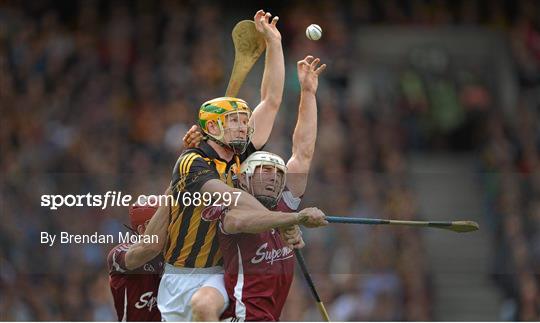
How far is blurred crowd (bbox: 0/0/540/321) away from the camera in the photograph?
37.8 ft

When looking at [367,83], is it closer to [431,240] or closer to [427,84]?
[427,84]

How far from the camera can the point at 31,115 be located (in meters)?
14.7

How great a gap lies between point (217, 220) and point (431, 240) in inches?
223

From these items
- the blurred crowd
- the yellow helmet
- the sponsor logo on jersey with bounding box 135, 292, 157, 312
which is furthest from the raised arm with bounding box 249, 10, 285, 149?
the blurred crowd

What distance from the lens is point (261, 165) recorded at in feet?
24.0

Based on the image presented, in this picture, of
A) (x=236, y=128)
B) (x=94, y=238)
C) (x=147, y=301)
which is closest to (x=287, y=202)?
(x=236, y=128)

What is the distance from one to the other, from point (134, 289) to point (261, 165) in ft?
3.81

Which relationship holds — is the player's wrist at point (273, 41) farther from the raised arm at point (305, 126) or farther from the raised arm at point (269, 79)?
the raised arm at point (305, 126)

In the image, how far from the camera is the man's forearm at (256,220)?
7.05m

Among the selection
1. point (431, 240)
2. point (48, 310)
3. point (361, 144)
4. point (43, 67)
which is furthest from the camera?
point (43, 67)

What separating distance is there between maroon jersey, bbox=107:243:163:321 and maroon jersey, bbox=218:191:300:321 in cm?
63

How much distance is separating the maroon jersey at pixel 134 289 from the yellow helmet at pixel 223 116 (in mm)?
824

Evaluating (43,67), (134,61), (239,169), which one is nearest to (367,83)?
(134,61)

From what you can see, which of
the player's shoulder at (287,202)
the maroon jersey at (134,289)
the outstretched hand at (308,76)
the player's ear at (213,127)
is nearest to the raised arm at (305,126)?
the outstretched hand at (308,76)
